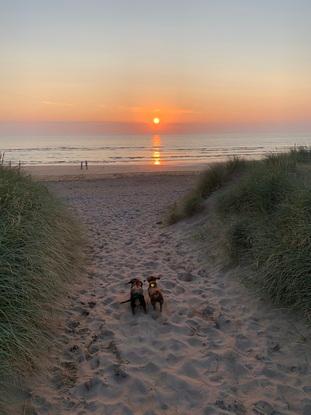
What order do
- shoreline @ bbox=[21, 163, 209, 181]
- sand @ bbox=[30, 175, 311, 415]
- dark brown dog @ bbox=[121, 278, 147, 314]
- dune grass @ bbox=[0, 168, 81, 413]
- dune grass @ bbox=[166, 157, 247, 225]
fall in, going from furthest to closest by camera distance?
shoreline @ bbox=[21, 163, 209, 181] < dune grass @ bbox=[166, 157, 247, 225] < dark brown dog @ bbox=[121, 278, 147, 314] < dune grass @ bbox=[0, 168, 81, 413] < sand @ bbox=[30, 175, 311, 415]

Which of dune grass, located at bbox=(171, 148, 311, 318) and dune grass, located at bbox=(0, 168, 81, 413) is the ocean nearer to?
dune grass, located at bbox=(171, 148, 311, 318)

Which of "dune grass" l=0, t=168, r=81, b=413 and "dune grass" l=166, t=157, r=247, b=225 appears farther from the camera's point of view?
"dune grass" l=166, t=157, r=247, b=225

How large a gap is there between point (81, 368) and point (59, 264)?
Result: 2040mm

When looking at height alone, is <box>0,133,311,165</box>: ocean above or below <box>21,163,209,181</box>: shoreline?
above

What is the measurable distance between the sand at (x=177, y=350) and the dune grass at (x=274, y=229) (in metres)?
0.29

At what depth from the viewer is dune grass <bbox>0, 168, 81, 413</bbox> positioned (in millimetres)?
3336

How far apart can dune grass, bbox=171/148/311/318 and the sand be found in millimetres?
287

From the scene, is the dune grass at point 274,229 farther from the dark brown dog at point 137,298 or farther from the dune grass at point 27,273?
the dune grass at point 27,273

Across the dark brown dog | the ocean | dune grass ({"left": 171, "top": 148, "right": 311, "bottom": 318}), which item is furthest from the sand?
the ocean

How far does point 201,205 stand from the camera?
9367mm

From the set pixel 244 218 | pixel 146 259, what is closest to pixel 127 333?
pixel 146 259

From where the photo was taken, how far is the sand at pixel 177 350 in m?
3.23


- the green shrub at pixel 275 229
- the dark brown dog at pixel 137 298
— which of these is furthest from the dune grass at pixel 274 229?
the dark brown dog at pixel 137 298

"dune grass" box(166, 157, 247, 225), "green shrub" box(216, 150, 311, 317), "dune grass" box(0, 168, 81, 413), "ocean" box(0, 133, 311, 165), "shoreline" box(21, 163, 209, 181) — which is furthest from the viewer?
"ocean" box(0, 133, 311, 165)
